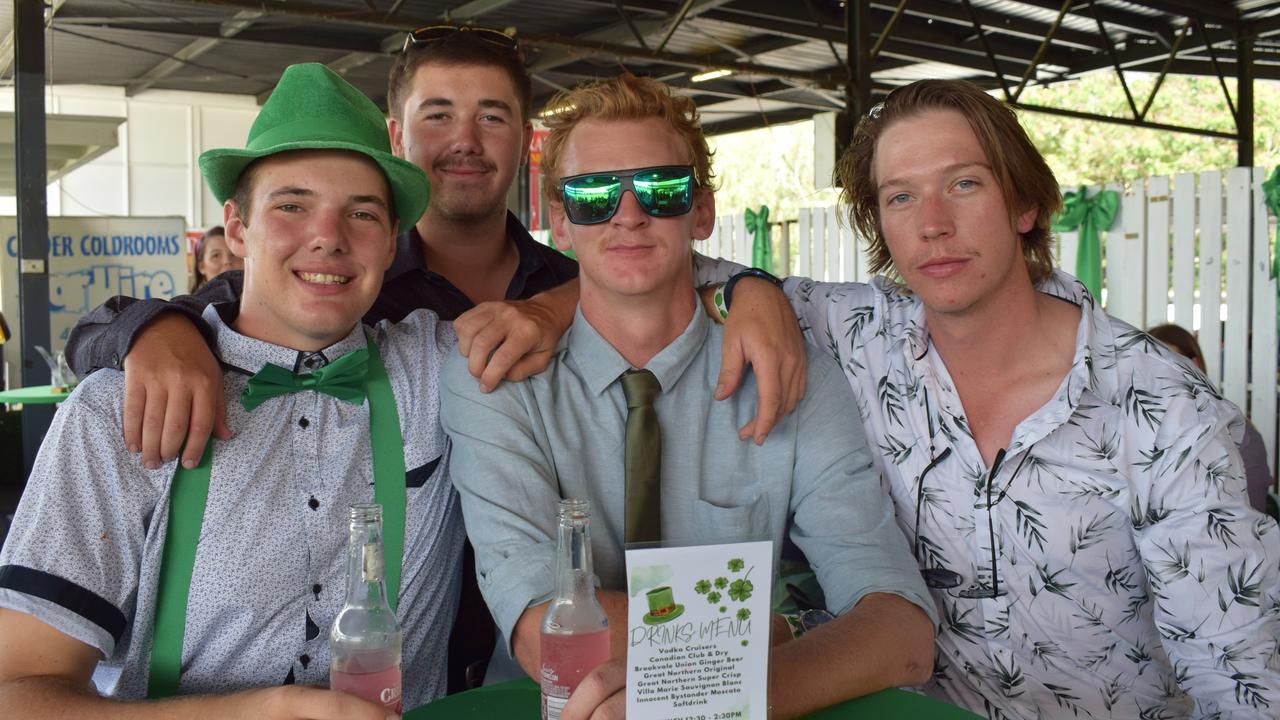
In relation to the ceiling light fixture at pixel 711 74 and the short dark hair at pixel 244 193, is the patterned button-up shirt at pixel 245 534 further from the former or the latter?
the ceiling light fixture at pixel 711 74

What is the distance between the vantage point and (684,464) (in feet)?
7.53

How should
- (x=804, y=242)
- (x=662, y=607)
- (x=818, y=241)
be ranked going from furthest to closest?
(x=804, y=242) < (x=818, y=241) < (x=662, y=607)

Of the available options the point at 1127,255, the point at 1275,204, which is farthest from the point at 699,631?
the point at 1127,255

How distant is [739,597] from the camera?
1.41m

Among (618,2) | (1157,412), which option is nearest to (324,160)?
(1157,412)

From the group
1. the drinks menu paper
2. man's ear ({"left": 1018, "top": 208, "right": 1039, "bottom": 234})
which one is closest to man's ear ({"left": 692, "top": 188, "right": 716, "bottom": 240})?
man's ear ({"left": 1018, "top": 208, "right": 1039, "bottom": 234})

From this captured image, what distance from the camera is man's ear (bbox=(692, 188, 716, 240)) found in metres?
2.50

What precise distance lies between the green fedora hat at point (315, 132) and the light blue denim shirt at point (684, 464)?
432 mm

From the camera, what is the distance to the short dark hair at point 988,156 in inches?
97.3

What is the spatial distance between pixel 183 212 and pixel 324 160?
20.9m

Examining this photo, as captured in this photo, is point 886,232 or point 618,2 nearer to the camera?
point 886,232

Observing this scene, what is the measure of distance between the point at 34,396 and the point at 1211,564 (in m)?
7.30

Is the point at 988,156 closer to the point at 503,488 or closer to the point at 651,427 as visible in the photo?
the point at 651,427

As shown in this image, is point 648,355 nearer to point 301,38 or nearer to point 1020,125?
point 1020,125
